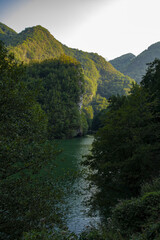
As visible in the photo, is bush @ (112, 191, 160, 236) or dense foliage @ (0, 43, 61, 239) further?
bush @ (112, 191, 160, 236)

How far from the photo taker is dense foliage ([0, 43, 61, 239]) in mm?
8164

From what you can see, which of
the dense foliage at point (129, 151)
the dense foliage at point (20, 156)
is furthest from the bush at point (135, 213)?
the dense foliage at point (129, 151)

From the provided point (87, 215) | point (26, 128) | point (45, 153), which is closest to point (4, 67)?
point (26, 128)

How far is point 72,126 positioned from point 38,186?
94494 mm

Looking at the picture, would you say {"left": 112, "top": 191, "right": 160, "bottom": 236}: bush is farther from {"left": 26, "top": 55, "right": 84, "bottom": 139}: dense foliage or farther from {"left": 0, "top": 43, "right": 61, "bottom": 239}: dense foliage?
{"left": 26, "top": 55, "right": 84, "bottom": 139}: dense foliage

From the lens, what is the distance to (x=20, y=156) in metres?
8.08

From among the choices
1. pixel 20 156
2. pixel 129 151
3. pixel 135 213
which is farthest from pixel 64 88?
pixel 135 213

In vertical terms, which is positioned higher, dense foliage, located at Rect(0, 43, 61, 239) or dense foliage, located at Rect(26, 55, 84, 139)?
dense foliage, located at Rect(26, 55, 84, 139)

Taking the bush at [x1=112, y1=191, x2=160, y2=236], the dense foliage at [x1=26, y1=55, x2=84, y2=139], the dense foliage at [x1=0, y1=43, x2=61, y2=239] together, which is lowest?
the bush at [x1=112, y1=191, x2=160, y2=236]

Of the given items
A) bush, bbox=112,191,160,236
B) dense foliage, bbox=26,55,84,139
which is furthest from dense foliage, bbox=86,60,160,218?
dense foliage, bbox=26,55,84,139

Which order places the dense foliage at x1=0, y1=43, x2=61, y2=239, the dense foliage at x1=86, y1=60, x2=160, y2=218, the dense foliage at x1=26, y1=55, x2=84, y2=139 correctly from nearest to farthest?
the dense foliage at x1=0, y1=43, x2=61, y2=239 → the dense foliage at x1=86, y1=60, x2=160, y2=218 → the dense foliage at x1=26, y1=55, x2=84, y2=139

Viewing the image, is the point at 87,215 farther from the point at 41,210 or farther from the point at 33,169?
the point at 33,169

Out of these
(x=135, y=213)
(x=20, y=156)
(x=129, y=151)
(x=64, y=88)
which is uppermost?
(x=64, y=88)

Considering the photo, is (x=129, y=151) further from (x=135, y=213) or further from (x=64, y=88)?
(x=64, y=88)
